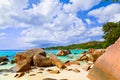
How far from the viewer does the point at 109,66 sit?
735cm

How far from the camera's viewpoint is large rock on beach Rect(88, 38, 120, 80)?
22.8ft

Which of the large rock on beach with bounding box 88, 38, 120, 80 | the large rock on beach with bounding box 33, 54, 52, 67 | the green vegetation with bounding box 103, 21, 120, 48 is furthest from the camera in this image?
the green vegetation with bounding box 103, 21, 120, 48

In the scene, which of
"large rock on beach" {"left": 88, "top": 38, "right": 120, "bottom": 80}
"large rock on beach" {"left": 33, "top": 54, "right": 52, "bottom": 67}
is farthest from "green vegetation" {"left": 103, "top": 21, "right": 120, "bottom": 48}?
"large rock on beach" {"left": 88, "top": 38, "right": 120, "bottom": 80}

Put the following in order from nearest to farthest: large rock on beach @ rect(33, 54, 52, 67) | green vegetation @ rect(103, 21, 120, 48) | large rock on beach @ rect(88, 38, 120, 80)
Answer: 1. large rock on beach @ rect(88, 38, 120, 80)
2. large rock on beach @ rect(33, 54, 52, 67)
3. green vegetation @ rect(103, 21, 120, 48)

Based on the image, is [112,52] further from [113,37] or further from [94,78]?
[113,37]

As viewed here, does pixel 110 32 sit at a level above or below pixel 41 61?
above

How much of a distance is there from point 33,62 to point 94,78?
447 inches

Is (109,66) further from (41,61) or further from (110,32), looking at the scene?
(110,32)

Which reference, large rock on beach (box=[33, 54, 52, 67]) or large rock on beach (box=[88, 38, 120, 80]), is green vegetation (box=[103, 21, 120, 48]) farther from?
large rock on beach (box=[88, 38, 120, 80])

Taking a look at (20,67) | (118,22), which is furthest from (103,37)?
(20,67)

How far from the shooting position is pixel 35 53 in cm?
2020

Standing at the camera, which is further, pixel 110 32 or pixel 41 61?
pixel 110 32

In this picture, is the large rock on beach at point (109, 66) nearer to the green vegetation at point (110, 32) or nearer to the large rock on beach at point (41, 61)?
the large rock on beach at point (41, 61)

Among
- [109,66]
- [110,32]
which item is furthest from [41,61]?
[110,32]
